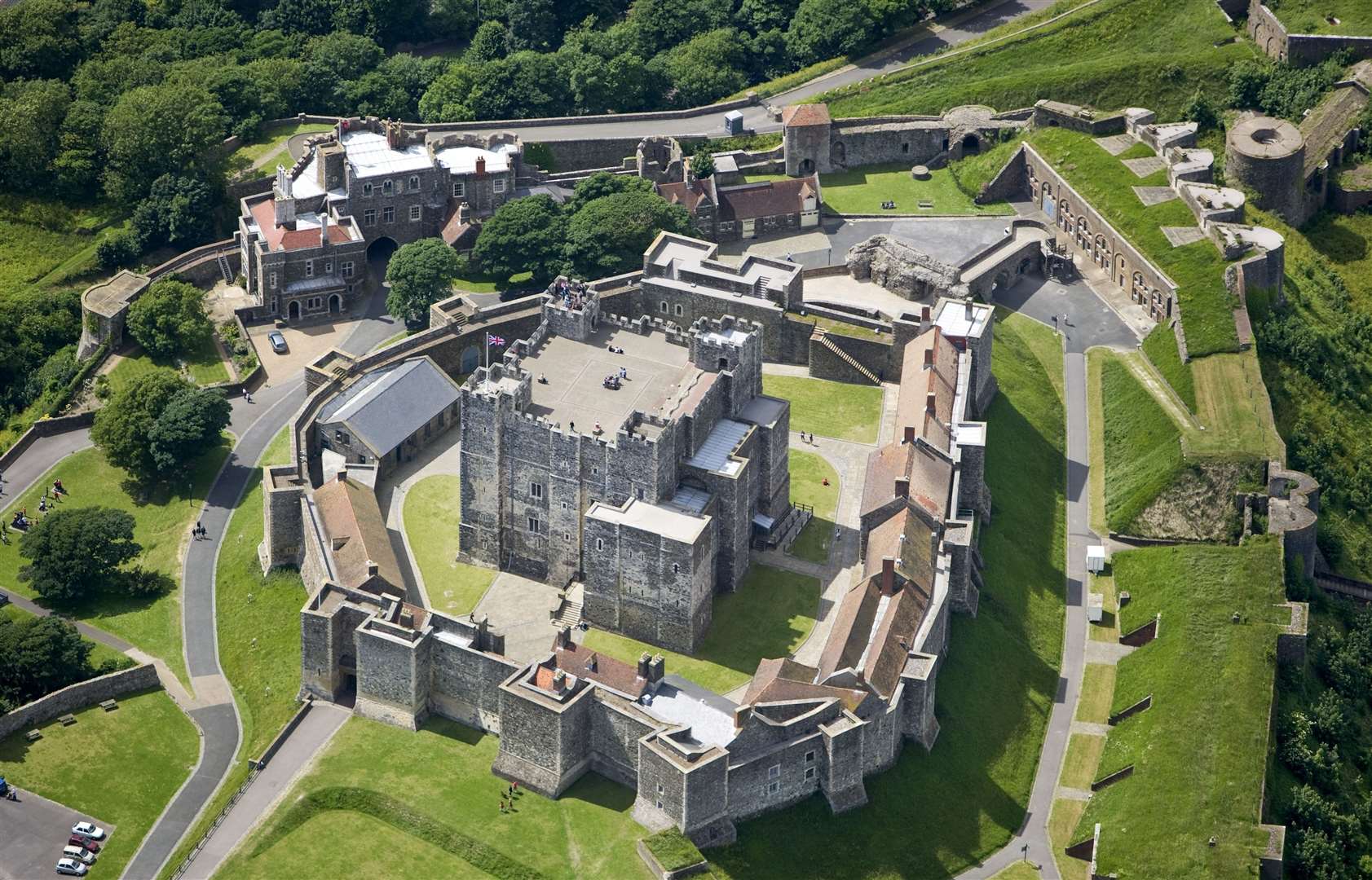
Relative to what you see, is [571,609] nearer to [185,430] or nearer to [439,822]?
[439,822]

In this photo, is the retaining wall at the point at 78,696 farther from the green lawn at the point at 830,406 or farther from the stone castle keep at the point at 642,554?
the green lawn at the point at 830,406

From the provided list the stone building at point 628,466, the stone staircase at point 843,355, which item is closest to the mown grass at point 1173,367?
the stone staircase at point 843,355

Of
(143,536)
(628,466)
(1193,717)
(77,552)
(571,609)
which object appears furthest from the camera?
(143,536)

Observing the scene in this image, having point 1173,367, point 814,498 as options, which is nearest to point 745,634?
point 814,498

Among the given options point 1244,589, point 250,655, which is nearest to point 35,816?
point 250,655

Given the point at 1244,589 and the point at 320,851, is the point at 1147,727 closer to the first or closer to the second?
the point at 1244,589
